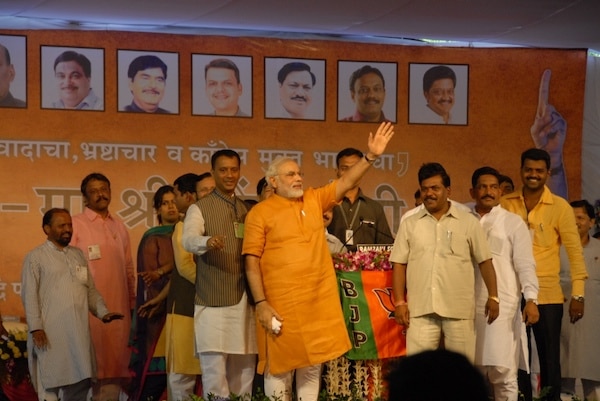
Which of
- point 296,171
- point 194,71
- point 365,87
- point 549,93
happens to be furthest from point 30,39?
point 549,93

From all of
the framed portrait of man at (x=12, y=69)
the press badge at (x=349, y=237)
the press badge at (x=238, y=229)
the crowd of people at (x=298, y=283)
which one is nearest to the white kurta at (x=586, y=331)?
the crowd of people at (x=298, y=283)

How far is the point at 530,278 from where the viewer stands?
23.4 ft

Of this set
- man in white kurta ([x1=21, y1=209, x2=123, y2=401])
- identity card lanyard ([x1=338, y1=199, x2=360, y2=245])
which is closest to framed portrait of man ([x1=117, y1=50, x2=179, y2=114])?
man in white kurta ([x1=21, y1=209, x2=123, y2=401])

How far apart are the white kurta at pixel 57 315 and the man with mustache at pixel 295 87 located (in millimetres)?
3165

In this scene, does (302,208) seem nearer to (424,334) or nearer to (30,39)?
(424,334)

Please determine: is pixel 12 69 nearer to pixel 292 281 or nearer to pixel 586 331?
pixel 292 281

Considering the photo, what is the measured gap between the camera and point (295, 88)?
10469mm

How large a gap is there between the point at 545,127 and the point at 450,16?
1632 mm

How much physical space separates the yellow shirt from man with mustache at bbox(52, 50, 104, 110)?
13.8 ft

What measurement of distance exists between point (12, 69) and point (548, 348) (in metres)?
5.10

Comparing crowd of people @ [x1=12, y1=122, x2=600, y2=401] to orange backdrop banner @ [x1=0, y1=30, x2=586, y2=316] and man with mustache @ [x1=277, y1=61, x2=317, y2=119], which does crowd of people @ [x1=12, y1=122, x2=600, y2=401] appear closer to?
orange backdrop banner @ [x1=0, y1=30, x2=586, y2=316]

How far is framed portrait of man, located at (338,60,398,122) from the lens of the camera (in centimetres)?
1058

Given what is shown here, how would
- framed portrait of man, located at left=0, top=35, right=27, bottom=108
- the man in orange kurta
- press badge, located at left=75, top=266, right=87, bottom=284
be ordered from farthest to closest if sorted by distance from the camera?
framed portrait of man, located at left=0, top=35, right=27, bottom=108
press badge, located at left=75, top=266, right=87, bottom=284
the man in orange kurta

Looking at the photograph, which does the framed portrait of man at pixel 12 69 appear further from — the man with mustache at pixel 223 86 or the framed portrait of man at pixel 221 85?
the man with mustache at pixel 223 86
